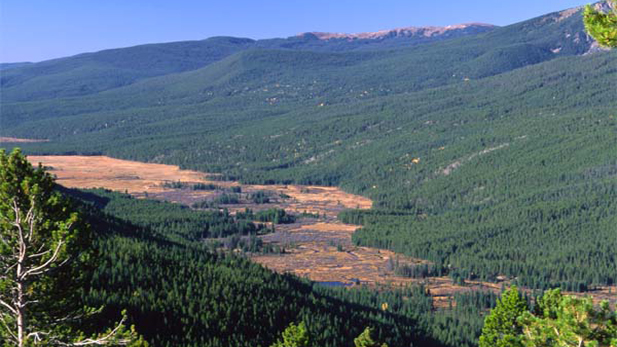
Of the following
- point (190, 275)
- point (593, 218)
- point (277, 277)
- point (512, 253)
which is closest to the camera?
point (190, 275)

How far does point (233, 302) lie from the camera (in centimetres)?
7825

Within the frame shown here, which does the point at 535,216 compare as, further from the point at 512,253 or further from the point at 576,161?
the point at 576,161

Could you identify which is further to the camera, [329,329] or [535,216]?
[535,216]

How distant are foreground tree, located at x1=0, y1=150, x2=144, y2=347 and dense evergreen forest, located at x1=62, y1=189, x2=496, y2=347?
1181 inches

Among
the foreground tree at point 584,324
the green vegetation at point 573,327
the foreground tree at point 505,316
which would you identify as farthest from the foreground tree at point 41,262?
the foreground tree at point 505,316

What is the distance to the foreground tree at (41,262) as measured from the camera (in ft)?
83.1

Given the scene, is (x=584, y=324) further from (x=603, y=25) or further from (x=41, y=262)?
(x=41, y=262)

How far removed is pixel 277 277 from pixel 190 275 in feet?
50.8

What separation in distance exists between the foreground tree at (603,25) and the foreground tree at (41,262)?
17727mm

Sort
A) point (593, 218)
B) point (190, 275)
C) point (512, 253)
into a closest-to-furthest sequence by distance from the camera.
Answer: point (190, 275) < point (512, 253) < point (593, 218)

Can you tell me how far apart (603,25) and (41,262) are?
66.0 feet

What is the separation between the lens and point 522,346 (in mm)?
27672

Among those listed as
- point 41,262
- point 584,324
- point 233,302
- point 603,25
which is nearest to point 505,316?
point 584,324

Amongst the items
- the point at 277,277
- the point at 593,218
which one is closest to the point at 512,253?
the point at 593,218
